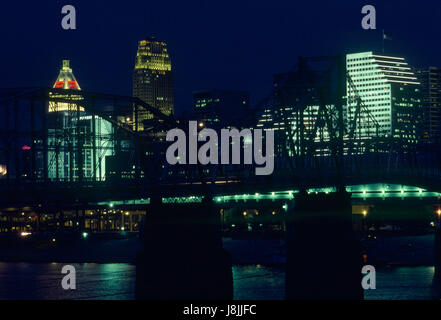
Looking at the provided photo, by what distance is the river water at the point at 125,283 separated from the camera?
7181cm

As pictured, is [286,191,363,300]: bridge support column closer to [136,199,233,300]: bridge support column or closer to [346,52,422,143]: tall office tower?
[136,199,233,300]: bridge support column

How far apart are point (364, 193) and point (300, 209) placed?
2100cm

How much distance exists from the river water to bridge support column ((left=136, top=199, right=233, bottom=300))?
13082 millimetres

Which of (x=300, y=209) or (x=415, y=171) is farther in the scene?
(x=415, y=171)

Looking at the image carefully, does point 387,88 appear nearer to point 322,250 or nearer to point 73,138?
point 73,138

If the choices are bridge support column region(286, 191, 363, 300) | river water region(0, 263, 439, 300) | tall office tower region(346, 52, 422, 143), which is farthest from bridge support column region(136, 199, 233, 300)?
tall office tower region(346, 52, 422, 143)

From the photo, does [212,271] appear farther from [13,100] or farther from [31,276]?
[31,276]

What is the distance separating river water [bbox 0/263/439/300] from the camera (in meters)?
71.8

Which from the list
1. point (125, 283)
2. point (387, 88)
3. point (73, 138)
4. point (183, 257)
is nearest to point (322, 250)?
point (183, 257)

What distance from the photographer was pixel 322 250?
203 ft

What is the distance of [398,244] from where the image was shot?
13475 cm

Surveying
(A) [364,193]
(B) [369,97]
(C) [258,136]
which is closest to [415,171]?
(A) [364,193]

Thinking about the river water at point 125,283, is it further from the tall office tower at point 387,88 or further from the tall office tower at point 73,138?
the tall office tower at point 387,88
